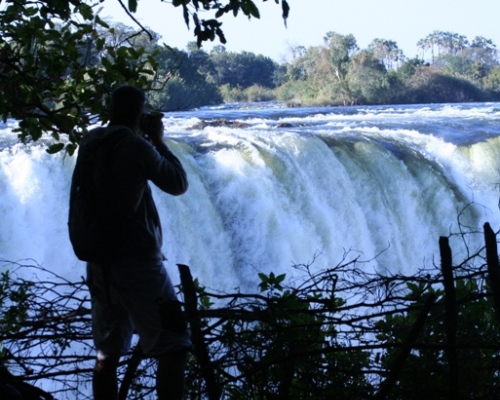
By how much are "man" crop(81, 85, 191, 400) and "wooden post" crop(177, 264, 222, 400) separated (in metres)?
0.06

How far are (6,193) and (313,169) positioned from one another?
14.8 feet

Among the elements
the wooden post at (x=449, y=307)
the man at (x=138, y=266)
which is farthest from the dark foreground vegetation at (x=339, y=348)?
the man at (x=138, y=266)

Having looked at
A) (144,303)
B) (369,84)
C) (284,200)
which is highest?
(369,84)

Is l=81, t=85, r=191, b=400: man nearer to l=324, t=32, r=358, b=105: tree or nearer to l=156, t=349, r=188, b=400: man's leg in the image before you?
l=156, t=349, r=188, b=400: man's leg

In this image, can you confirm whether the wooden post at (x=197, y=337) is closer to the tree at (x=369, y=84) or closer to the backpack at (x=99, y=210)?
the backpack at (x=99, y=210)

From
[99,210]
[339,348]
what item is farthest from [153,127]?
[339,348]

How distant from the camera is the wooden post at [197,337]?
2885 mm

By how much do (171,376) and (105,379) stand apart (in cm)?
26

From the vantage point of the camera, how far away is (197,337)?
2918 millimetres

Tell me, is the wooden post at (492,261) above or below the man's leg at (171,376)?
above

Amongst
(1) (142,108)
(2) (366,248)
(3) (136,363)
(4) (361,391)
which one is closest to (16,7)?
(1) (142,108)

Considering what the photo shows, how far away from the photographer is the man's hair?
9.49 feet

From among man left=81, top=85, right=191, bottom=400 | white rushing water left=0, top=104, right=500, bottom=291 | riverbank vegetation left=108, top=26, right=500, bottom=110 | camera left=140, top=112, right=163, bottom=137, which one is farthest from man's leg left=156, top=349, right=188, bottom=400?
riverbank vegetation left=108, top=26, right=500, bottom=110

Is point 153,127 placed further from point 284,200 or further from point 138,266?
point 284,200
